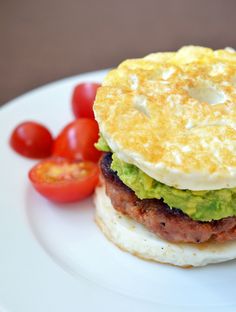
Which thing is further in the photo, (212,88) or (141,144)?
(212,88)

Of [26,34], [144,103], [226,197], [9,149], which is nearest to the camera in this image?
[226,197]

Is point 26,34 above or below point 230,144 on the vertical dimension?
below

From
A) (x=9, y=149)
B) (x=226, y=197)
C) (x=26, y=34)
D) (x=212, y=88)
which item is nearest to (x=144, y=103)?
(x=212, y=88)

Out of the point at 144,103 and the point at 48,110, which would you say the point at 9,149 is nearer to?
the point at 48,110

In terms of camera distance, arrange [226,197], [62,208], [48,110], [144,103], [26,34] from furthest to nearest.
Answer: [26,34]
[48,110]
[62,208]
[144,103]
[226,197]

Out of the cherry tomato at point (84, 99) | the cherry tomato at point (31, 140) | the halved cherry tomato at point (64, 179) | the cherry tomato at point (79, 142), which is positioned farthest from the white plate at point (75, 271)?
the cherry tomato at point (84, 99)

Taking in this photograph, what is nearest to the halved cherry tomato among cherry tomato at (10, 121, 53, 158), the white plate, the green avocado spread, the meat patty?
the white plate
